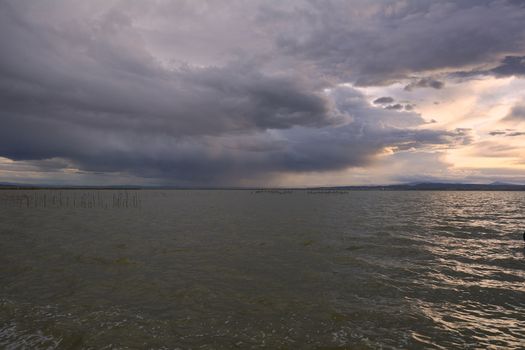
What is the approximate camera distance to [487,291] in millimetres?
17016

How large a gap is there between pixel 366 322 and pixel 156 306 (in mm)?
9624

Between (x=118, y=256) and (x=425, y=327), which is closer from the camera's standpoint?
(x=425, y=327)

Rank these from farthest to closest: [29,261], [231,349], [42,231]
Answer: [42,231] → [29,261] → [231,349]

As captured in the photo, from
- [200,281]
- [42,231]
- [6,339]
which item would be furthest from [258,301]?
[42,231]

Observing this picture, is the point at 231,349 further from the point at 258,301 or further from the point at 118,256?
the point at 118,256

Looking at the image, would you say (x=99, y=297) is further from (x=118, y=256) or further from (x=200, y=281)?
(x=118, y=256)

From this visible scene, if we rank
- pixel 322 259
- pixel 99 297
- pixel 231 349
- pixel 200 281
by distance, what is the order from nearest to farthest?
pixel 231 349
pixel 99 297
pixel 200 281
pixel 322 259

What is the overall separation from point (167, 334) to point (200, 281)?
6.88 meters

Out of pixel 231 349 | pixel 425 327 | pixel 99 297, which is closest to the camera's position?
pixel 231 349

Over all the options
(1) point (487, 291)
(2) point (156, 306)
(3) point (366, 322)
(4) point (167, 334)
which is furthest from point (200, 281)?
(1) point (487, 291)

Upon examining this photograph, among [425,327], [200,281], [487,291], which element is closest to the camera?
[425,327]

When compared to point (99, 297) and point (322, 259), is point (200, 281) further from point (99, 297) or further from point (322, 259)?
point (322, 259)

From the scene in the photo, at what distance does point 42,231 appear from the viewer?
125 ft

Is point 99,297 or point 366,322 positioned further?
point 99,297
